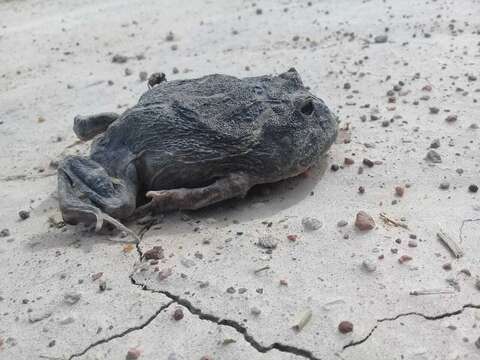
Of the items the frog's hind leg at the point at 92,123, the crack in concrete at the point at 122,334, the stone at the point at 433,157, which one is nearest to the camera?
the crack in concrete at the point at 122,334

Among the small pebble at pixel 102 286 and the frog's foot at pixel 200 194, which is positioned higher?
the frog's foot at pixel 200 194

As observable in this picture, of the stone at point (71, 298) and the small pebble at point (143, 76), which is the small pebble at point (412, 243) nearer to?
the stone at point (71, 298)

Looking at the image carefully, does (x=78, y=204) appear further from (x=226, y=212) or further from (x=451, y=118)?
(x=451, y=118)

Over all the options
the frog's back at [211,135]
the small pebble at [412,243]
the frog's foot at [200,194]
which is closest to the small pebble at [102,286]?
the frog's foot at [200,194]

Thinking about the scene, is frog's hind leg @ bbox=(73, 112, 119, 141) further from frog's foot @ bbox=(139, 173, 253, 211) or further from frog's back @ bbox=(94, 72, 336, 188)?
frog's foot @ bbox=(139, 173, 253, 211)

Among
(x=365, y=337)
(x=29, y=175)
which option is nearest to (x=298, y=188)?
(x=365, y=337)

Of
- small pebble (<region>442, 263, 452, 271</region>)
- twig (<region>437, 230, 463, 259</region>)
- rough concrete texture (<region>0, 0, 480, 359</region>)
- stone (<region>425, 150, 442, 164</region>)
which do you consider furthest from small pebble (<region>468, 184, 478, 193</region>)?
small pebble (<region>442, 263, 452, 271</region>)

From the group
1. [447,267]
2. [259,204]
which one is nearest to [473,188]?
[447,267]
